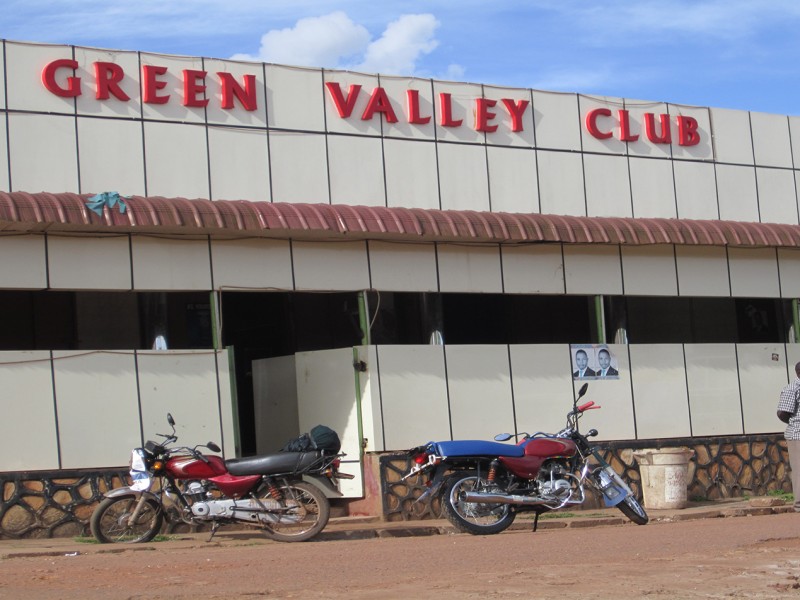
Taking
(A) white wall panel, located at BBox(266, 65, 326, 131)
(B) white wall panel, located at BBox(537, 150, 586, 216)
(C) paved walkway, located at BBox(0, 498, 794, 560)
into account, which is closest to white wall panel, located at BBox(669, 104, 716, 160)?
(B) white wall panel, located at BBox(537, 150, 586, 216)

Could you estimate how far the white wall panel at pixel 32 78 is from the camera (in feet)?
44.4

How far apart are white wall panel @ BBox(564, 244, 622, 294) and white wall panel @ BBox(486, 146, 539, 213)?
0.88 metres

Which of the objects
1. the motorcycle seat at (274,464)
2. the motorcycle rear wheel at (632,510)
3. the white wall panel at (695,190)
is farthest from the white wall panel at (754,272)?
the motorcycle seat at (274,464)

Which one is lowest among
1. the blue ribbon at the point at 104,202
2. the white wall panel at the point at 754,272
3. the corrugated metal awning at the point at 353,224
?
the white wall panel at the point at 754,272

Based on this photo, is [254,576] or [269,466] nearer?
[254,576]

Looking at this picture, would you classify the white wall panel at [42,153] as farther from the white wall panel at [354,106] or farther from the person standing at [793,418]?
the person standing at [793,418]

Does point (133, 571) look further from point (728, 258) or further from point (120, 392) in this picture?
point (728, 258)

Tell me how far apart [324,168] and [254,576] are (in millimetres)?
7543

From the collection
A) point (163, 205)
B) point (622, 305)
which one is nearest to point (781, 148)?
point (622, 305)

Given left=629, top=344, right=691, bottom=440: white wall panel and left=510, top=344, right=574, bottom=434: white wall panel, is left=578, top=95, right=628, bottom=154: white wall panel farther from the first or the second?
left=510, top=344, right=574, bottom=434: white wall panel

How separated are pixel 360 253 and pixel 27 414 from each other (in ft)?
15.4

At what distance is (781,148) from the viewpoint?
19312 mm

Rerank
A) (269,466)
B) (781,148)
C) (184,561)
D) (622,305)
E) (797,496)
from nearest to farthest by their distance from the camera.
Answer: (184,561)
(269,466)
(797,496)
(622,305)
(781,148)

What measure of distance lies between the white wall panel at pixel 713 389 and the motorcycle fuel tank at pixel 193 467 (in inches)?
317
